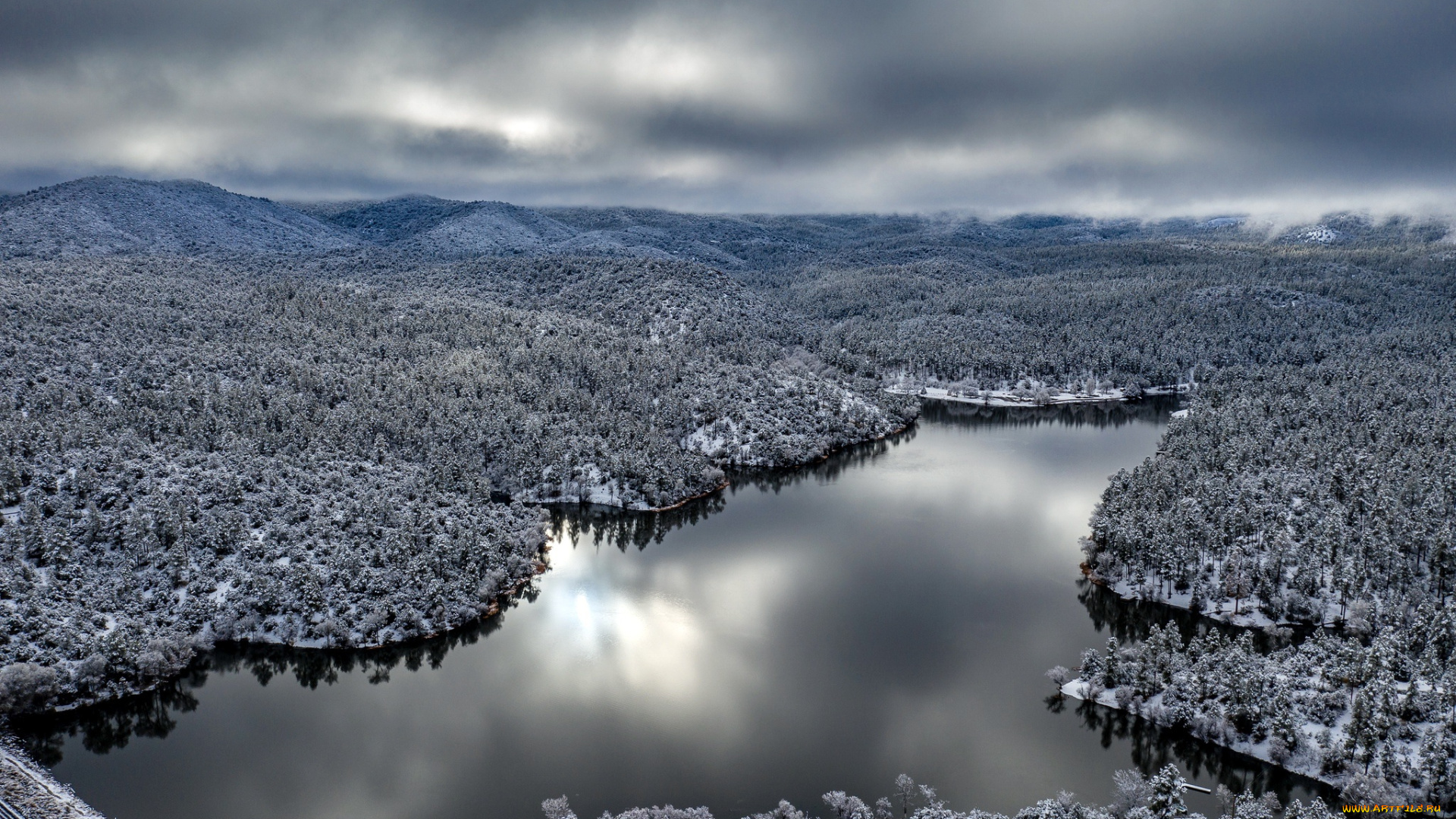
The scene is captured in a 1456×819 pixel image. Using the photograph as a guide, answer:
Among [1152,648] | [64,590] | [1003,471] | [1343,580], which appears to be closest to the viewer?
[1152,648]

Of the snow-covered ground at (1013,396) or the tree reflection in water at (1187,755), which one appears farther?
the snow-covered ground at (1013,396)

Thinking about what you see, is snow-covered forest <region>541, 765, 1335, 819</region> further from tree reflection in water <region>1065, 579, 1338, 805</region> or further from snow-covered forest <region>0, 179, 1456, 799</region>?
snow-covered forest <region>0, 179, 1456, 799</region>

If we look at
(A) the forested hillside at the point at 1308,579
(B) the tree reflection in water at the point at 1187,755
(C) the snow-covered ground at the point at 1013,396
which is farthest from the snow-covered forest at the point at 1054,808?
(C) the snow-covered ground at the point at 1013,396

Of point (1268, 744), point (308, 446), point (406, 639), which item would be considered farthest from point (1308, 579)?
point (308, 446)

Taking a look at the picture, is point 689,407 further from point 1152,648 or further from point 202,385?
point 1152,648

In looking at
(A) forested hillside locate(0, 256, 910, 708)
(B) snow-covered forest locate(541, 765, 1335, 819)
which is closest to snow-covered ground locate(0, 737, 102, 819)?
(A) forested hillside locate(0, 256, 910, 708)

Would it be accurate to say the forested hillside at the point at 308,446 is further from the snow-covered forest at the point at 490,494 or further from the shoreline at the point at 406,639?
the shoreline at the point at 406,639

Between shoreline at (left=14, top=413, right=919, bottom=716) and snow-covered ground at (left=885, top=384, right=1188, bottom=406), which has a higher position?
snow-covered ground at (left=885, top=384, right=1188, bottom=406)

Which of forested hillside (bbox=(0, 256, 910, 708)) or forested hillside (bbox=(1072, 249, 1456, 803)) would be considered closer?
forested hillside (bbox=(1072, 249, 1456, 803))

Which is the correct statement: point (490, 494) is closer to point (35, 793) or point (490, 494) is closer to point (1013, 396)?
point (35, 793)

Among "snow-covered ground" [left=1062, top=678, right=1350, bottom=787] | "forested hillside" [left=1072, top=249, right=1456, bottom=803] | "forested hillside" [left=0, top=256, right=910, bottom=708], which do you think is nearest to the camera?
"snow-covered ground" [left=1062, top=678, right=1350, bottom=787]

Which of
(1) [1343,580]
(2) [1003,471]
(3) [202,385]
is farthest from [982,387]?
(3) [202,385]
